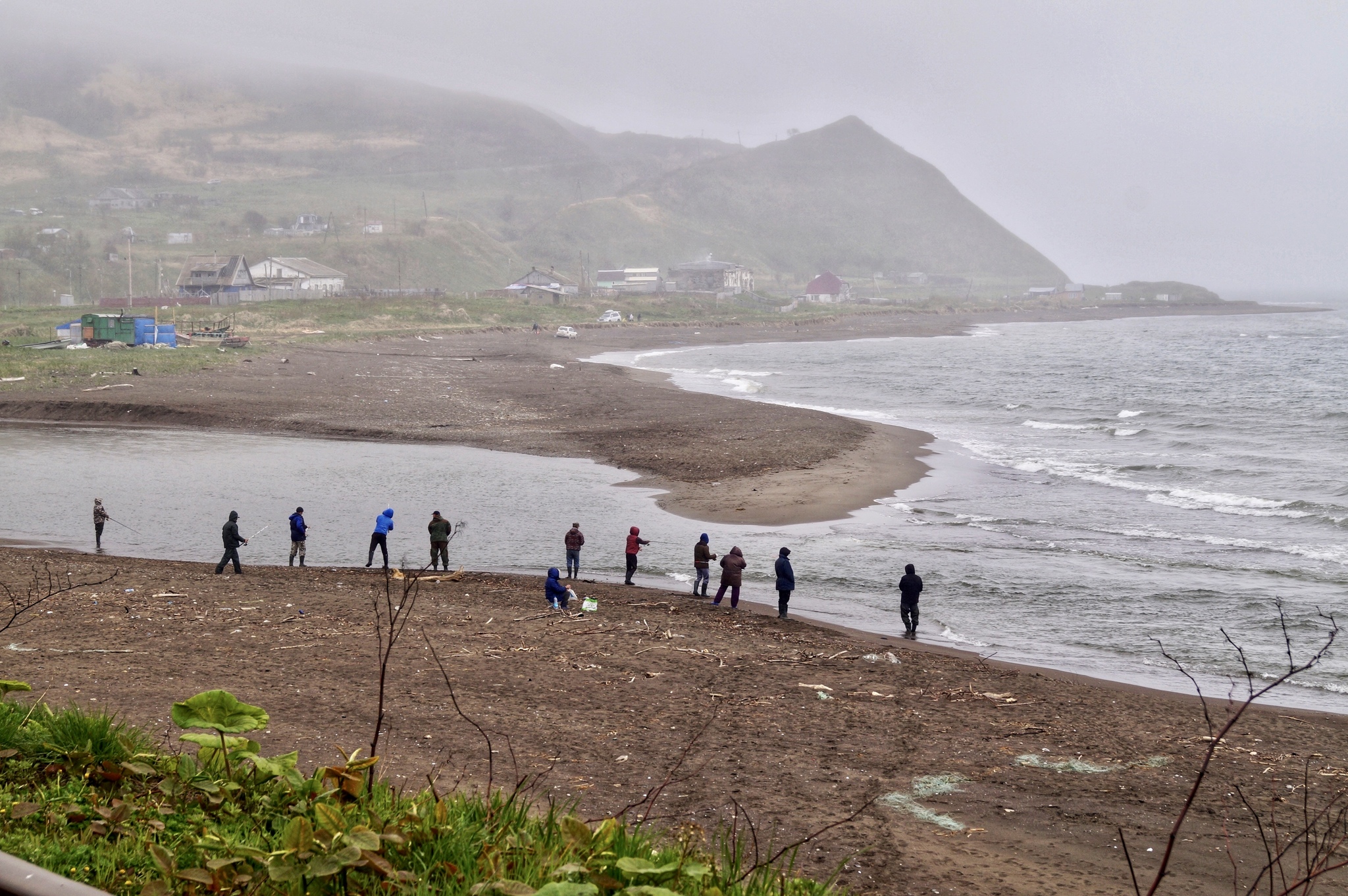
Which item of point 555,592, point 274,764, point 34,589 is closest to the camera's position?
point 274,764

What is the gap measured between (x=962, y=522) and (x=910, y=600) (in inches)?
363

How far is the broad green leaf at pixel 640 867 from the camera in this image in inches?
163

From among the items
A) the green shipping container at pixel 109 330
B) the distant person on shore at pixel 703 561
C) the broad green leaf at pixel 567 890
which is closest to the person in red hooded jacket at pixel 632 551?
the distant person on shore at pixel 703 561

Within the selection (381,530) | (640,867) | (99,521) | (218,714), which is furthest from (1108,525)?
(218,714)

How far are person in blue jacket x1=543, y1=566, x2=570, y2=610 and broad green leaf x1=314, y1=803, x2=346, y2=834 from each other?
11.8 metres

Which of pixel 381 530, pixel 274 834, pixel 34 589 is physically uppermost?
pixel 274 834

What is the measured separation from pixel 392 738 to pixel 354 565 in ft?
35.8

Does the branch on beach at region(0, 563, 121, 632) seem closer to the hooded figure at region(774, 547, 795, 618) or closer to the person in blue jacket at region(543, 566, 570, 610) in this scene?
the person in blue jacket at region(543, 566, 570, 610)

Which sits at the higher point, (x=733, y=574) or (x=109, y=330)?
(x=109, y=330)

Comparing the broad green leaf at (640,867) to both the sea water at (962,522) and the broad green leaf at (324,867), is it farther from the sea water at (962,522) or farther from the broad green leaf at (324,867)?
the sea water at (962,522)

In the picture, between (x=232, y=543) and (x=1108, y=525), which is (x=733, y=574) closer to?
(x=232, y=543)

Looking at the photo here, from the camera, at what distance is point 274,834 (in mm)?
5074

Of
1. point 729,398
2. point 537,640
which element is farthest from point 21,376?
point 537,640

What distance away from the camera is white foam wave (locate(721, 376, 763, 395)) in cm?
5389
